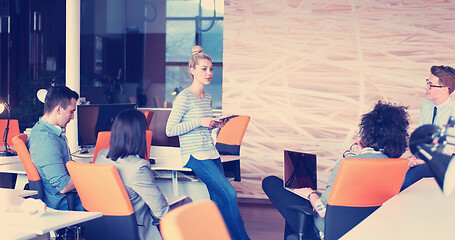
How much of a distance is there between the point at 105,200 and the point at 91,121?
2.07 metres

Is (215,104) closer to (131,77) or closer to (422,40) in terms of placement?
(131,77)

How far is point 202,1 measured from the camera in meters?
8.73

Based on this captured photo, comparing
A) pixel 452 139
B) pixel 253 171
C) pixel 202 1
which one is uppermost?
pixel 202 1

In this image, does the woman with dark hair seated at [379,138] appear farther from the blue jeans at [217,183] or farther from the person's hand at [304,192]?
the blue jeans at [217,183]

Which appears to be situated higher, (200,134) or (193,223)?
(193,223)

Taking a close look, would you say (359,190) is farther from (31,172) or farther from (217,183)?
(31,172)

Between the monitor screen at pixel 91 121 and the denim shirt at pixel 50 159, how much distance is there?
3.49 ft

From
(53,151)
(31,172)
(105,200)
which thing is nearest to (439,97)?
(105,200)

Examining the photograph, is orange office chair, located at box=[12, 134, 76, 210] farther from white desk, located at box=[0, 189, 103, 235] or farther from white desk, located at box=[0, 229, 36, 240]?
white desk, located at box=[0, 229, 36, 240]

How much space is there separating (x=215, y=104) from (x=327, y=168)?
2.48 meters

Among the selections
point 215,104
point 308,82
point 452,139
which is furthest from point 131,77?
point 452,139

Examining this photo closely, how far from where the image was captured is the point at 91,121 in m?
4.62

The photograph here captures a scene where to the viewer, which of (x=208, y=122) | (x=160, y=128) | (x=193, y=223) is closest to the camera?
(x=193, y=223)

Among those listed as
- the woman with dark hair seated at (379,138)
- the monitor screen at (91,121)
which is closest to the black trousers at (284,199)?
the woman with dark hair seated at (379,138)
